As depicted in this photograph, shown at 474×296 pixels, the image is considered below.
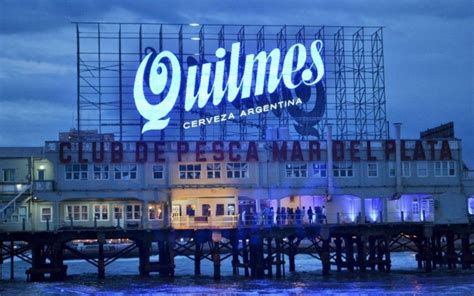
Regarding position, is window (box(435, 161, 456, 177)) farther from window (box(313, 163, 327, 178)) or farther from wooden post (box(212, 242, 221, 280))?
wooden post (box(212, 242, 221, 280))

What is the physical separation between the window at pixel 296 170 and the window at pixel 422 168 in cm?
949

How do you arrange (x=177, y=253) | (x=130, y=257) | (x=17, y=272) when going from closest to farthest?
(x=177, y=253) < (x=17, y=272) < (x=130, y=257)

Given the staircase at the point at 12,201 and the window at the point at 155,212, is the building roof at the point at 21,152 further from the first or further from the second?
the window at the point at 155,212

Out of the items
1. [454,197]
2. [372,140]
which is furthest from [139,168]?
[454,197]

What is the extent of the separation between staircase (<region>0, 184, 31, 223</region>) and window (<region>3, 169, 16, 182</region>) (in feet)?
6.85

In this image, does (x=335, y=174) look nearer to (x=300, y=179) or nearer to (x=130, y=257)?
(x=300, y=179)

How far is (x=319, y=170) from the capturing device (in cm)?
9044

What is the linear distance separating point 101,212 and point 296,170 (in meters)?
16.1

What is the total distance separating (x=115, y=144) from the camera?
88125mm

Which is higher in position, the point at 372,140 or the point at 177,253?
the point at 372,140

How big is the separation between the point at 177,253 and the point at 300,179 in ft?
39.1

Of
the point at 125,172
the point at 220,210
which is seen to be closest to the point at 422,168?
the point at 220,210

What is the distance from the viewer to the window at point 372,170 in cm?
9112

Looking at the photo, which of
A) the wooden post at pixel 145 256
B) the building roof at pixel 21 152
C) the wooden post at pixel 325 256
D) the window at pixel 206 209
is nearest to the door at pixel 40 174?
the building roof at pixel 21 152
